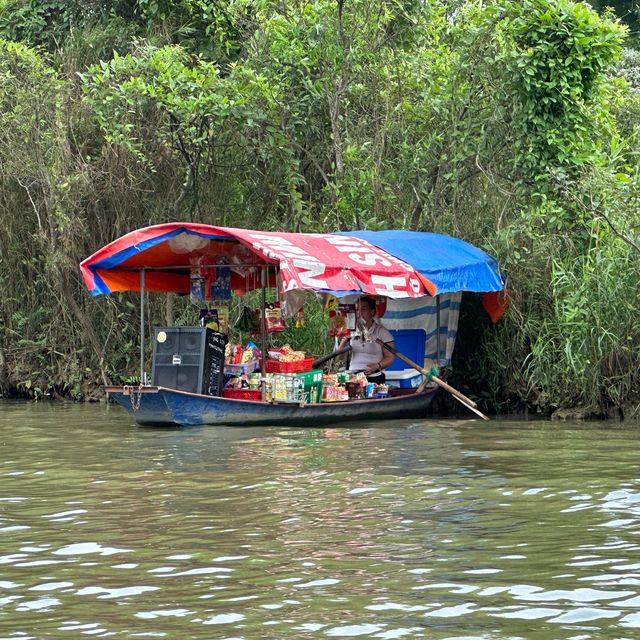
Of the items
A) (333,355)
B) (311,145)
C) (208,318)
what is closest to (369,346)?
(333,355)

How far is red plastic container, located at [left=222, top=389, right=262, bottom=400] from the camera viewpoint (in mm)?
12422

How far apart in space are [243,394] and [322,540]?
20.7 ft

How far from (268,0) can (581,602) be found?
1193cm

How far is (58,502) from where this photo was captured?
7590 mm

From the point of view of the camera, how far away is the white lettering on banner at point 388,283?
12.1 m

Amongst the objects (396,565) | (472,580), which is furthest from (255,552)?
(472,580)

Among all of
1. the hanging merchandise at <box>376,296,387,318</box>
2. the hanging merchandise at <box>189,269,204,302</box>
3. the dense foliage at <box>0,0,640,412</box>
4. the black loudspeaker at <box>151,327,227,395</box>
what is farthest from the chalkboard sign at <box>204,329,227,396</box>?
the dense foliage at <box>0,0,640,412</box>

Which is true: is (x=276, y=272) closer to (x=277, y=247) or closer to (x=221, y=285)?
(x=221, y=285)

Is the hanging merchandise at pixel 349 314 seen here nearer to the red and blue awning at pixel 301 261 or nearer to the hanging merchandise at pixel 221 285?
the red and blue awning at pixel 301 261

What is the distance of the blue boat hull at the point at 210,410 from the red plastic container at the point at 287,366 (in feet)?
1.41

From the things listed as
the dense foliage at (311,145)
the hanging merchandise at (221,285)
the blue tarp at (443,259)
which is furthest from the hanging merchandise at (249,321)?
the dense foliage at (311,145)

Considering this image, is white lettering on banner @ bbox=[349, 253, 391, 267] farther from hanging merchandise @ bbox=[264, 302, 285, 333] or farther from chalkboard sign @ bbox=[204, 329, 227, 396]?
chalkboard sign @ bbox=[204, 329, 227, 396]

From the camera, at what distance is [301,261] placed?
11273mm

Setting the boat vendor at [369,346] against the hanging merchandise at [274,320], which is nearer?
the hanging merchandise at [274,320]
